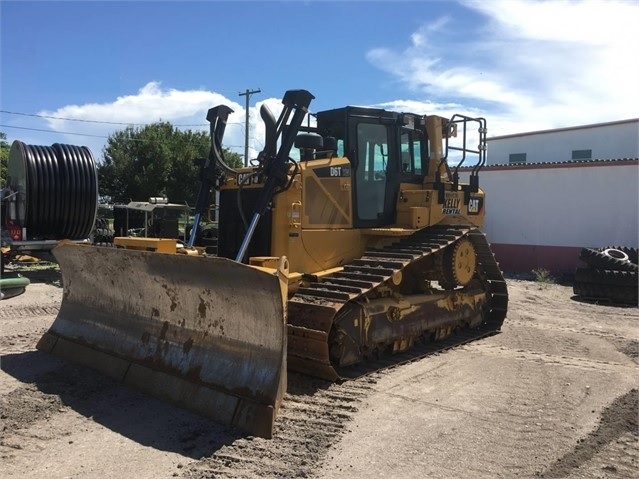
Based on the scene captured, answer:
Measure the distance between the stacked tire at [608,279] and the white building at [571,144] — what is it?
11.0 meters

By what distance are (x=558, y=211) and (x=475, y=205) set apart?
9069mm

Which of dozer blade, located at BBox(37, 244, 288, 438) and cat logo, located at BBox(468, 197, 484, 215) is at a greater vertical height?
cat logo, located at BBox(468, 197, 484, 215)

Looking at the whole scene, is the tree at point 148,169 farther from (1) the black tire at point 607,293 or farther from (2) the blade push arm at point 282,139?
(2) the blade push arm at point 282,139

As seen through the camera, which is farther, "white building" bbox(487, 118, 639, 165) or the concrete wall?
"white building" bbox(487, 118, 639, 165)

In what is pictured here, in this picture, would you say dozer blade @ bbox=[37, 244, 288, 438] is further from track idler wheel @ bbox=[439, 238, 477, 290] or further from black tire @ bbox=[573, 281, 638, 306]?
black tire @ bbox=[573, 281, 638, 306]

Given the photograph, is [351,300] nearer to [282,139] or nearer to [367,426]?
[367,426]

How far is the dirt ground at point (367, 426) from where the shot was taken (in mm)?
3840

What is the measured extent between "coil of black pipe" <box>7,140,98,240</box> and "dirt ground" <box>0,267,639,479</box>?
22.5 ft

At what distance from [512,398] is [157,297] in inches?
140

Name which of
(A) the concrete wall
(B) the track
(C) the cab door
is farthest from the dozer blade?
(A) the concrete wall

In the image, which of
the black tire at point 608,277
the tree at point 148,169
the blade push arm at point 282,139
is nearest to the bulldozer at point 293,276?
the blade push arm at point 282,139

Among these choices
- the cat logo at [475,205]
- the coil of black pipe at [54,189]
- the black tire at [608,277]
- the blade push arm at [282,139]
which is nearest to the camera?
the blade push arm at [282,139]

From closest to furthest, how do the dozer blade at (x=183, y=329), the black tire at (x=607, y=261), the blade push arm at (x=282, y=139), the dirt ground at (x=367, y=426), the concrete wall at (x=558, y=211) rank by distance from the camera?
the dirt ground at (x=367, y=426) → the dozer blade at (x=183, y=329) → the blade push arm at (x=282, y=139) → the black tire at (x=607, y=261) → the concrete wall at (x=558, y=211)

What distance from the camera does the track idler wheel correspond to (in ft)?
24.7
